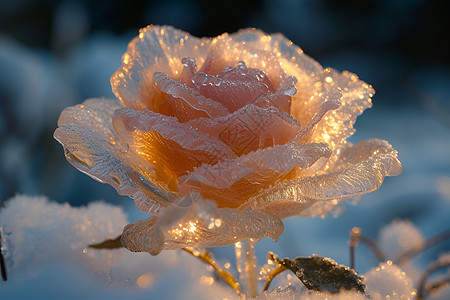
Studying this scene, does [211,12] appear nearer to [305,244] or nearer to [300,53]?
[305,244]

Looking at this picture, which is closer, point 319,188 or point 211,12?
point 319,188

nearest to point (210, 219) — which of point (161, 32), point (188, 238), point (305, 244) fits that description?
point (188, 238)

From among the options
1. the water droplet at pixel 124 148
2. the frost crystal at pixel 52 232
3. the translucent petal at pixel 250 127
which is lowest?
the frost crystal at pixel 52 232

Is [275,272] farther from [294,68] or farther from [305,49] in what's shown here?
[305,49]

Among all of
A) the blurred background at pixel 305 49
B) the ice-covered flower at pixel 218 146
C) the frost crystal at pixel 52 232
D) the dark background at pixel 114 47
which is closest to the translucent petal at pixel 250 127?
the ice-covered flower at pixel 218 146

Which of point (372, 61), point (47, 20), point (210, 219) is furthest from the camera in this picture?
point (372, 61)

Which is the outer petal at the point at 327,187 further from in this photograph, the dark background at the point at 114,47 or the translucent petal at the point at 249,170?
the dark background at the point at 114,47

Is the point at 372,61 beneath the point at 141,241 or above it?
above
